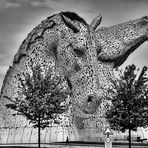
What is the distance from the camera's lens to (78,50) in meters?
30.1

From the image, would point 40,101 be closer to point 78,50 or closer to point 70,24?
point 78,50

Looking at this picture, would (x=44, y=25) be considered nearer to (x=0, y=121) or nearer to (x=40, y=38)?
(x=40, y=38)

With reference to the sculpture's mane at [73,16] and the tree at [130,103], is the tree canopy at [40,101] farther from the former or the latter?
the sculpture's mane at [73,16]

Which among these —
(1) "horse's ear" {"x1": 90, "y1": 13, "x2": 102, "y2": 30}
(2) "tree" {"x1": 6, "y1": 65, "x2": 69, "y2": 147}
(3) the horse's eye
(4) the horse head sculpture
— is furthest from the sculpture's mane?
(2) "tree" {"x1": 6, "y1": 65, "x2": 69, "y2": 147}

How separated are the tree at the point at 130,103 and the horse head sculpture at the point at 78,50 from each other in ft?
19.5

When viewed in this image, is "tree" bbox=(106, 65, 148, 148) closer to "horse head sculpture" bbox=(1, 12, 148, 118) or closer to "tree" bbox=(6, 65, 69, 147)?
"tree" bbox=(6, 65, 69, 147)

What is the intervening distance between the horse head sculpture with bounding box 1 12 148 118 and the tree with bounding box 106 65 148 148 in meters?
5.96

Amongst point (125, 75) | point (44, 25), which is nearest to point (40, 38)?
point (44, 25)

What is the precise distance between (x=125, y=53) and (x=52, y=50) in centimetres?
563

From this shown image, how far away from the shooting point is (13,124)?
30.5m

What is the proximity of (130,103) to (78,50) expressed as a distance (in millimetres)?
8340

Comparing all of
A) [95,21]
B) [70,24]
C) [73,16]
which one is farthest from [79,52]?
[95,21]

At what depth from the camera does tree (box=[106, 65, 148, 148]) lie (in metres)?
23.0

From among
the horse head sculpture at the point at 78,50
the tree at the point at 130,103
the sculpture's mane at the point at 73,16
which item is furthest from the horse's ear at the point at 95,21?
the tree at the point at 130,103
